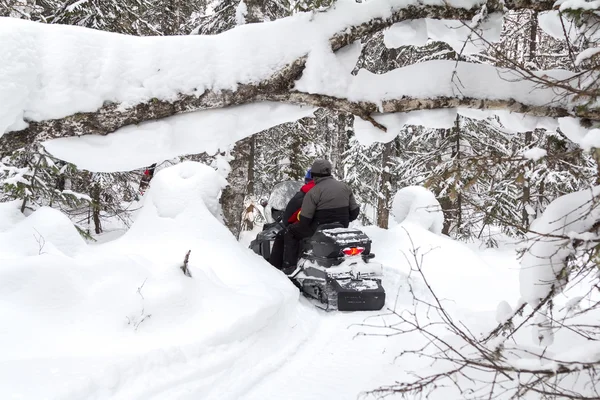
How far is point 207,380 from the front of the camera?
11.8ft

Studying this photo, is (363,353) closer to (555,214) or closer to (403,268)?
(555,214)

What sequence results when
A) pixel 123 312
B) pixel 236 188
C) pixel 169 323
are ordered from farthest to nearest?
pixel 236 188 < pixel 169 323 < pixel 123 312

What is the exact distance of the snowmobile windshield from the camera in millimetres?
8039

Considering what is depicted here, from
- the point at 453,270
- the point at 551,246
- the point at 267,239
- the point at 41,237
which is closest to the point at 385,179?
the point at 453,270

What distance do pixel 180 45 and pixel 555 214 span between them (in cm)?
301

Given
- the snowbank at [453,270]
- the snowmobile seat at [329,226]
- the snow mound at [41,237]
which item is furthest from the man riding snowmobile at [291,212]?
the snow mound at [41,237]

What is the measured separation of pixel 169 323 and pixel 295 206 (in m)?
3.60

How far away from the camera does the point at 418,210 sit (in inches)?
385

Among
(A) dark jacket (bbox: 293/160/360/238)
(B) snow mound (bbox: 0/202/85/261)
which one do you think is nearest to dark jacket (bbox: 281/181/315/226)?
(A) dark jacket (bbox: 293/160/360/238)

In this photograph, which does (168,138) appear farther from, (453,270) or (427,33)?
(453,270)

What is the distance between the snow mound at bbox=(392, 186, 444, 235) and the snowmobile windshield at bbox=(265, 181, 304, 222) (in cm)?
316

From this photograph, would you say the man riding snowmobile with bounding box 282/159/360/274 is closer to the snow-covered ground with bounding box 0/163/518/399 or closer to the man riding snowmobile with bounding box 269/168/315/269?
the man riding snowmobile with bounding box 269/168/315/269

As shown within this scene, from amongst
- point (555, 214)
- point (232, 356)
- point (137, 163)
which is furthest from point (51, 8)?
point (555, 214)

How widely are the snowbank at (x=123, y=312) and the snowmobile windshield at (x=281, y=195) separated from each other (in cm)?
197
